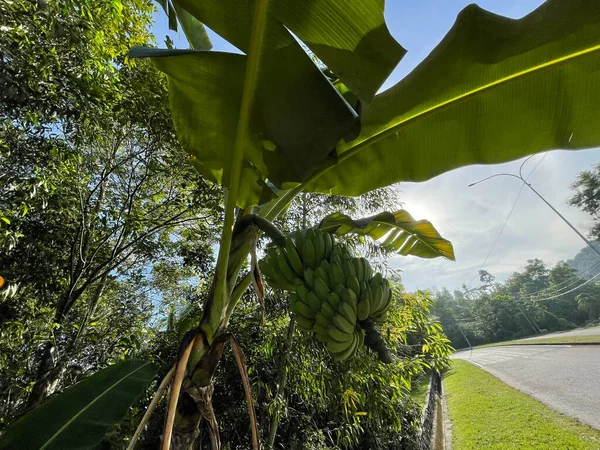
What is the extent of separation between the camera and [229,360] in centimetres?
295

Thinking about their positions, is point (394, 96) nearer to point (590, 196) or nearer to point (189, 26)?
point (189, 26)

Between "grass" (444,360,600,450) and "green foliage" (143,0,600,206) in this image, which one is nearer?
"green foliage" (143,0,600,206)

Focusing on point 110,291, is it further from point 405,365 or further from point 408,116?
point 408,116

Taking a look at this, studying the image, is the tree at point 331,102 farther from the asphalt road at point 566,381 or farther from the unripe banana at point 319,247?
the asphalt road at point 566,381

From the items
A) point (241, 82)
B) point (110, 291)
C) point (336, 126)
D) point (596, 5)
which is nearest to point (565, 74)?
point (596, 5)

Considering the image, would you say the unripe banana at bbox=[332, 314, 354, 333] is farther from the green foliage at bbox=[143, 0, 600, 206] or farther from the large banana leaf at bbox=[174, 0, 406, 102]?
the large banana leaf at bbox=[174, 0, 406, 102]

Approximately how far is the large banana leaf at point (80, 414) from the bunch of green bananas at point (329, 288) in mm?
699

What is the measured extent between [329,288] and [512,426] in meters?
7.51

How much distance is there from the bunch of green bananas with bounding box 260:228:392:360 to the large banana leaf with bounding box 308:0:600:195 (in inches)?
18.2

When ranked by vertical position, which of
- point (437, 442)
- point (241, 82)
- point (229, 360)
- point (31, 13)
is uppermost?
point (31, 13)

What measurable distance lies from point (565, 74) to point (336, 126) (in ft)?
2.60

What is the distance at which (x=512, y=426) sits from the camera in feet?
19.4

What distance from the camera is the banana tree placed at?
80 centimetres

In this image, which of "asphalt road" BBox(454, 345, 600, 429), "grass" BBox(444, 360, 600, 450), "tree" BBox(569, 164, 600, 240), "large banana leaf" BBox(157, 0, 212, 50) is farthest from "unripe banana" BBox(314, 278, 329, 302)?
"tree" BBox(569, 164, 600, 240)
